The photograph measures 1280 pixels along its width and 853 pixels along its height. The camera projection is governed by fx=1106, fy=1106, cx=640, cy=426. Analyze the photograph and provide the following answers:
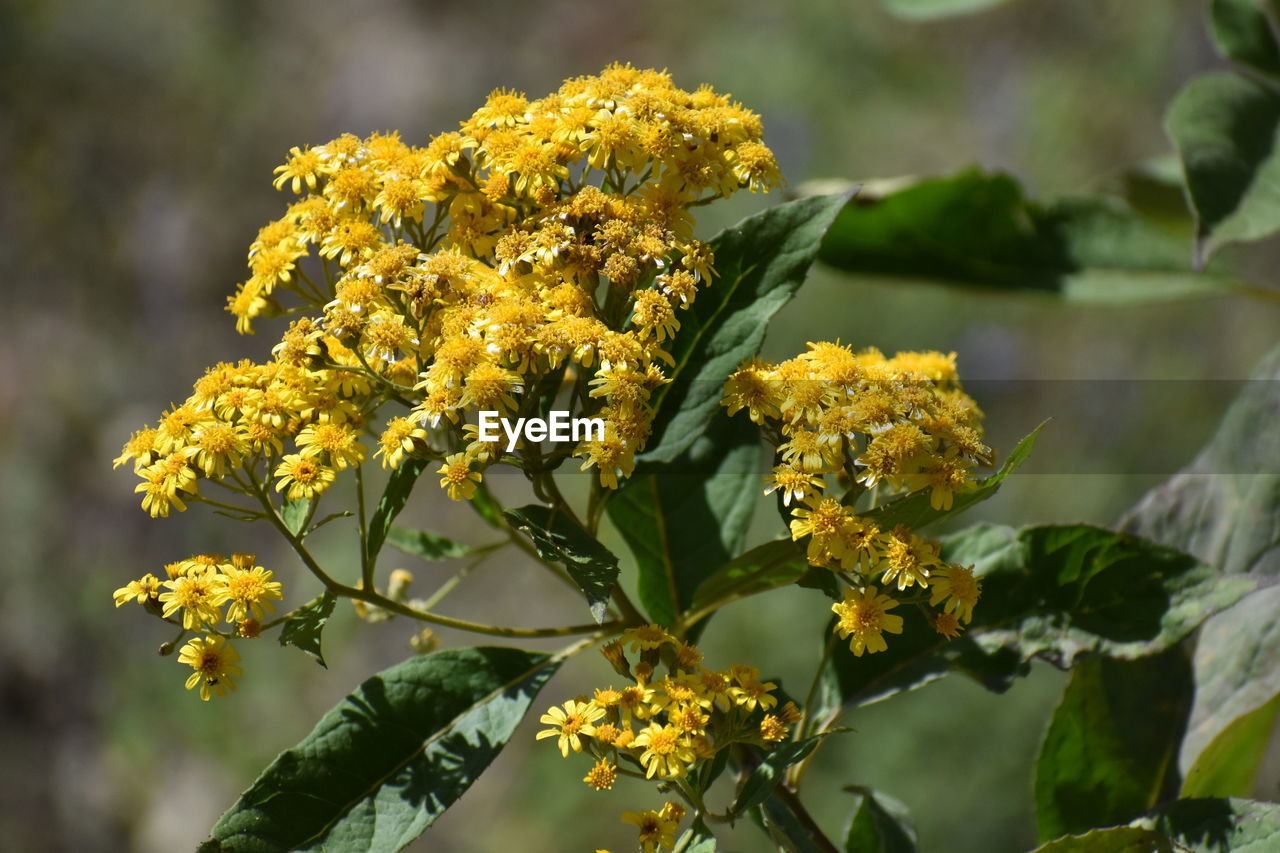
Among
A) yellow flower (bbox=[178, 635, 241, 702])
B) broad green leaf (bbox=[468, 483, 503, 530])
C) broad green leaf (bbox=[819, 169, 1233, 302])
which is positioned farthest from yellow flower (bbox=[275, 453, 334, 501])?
broad green leaf (bbox=[819, 169, 1233, 302])

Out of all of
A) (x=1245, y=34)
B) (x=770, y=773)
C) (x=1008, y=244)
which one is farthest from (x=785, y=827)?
(x=1245, y=34)

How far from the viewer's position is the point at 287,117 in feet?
29.1

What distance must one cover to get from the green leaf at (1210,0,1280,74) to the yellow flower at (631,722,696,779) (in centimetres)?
192

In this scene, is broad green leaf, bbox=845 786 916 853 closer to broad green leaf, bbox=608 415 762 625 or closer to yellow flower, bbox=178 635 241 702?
broad green leaf, bbox=608 415 762 625

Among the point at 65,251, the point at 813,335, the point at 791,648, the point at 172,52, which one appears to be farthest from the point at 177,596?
the point at 172,52

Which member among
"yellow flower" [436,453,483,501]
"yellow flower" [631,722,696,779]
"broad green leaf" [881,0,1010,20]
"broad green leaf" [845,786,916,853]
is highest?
"broad green leaf" [881,0,1010,20]

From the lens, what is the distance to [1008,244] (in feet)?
8.80

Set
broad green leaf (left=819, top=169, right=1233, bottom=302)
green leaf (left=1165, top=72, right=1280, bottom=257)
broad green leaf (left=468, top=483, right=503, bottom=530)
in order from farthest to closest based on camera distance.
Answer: broad green leaf (left=819, top=169, right=1233, bottom=302) → green leaf (left=1165, top=72, right=1280, bottom=257) → broad green leaf (left=468, top=483, right=503, bottom=530)

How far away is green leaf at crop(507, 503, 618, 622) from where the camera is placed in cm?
132

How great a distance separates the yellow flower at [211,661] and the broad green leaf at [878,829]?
3.28 ft

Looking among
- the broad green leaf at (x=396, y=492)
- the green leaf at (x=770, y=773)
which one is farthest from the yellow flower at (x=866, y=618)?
the broad green leaf at (x=396, y=492)

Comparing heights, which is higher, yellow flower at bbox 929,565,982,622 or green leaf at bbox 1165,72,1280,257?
green leaf at bbox 1165,72,1280,257

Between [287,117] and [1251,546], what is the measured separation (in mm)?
8390

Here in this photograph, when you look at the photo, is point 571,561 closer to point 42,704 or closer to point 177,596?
point 177,596
